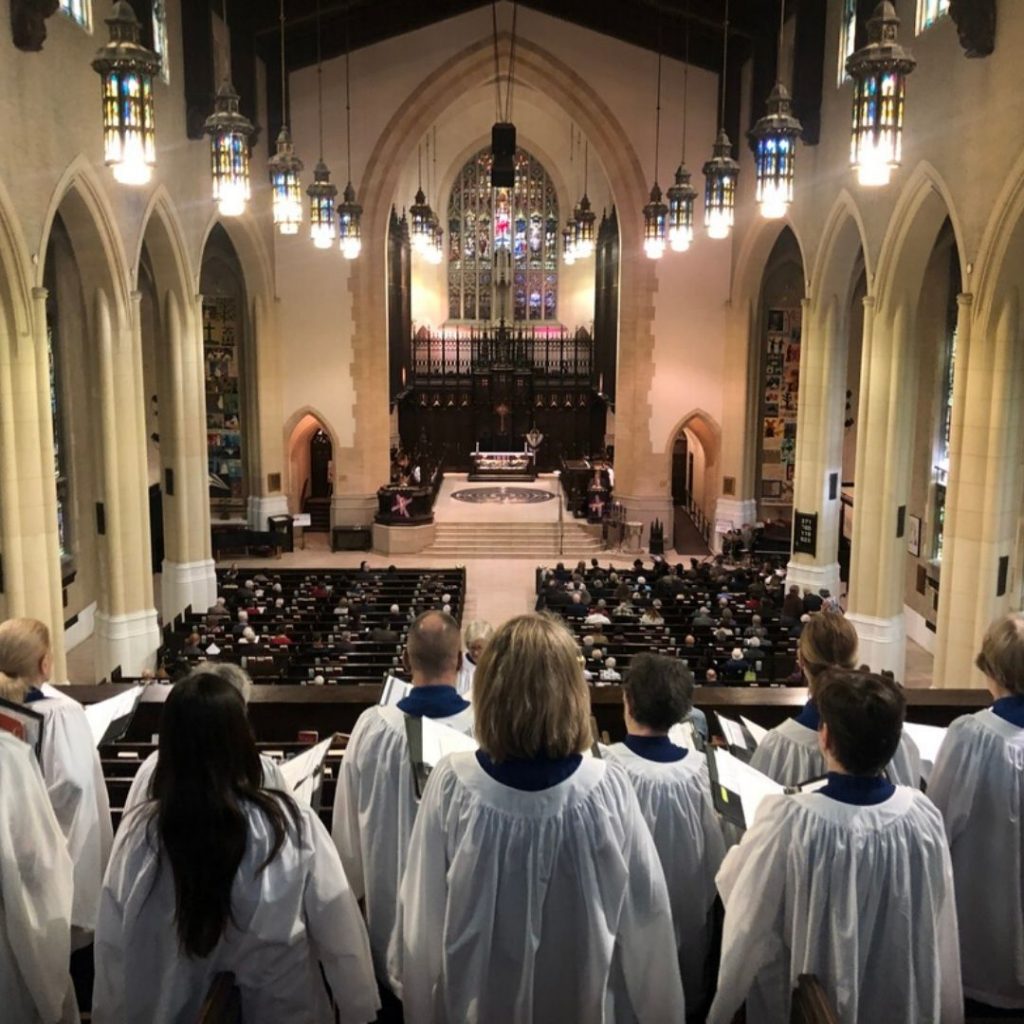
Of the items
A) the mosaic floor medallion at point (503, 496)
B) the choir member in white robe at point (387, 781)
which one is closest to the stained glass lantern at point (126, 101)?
the choir member in white robe at point (387, 781)

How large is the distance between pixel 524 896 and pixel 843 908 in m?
0.89

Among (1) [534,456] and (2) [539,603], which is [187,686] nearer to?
(2) [539,603]

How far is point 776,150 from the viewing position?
930 cm

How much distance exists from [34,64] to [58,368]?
630 cm

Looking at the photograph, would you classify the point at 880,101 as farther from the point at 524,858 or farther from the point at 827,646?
the point at 524,858

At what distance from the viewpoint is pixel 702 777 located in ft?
11.1

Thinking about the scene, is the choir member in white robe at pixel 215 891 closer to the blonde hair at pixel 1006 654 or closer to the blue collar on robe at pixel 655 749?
the blue collar on robe at pixel 655 749

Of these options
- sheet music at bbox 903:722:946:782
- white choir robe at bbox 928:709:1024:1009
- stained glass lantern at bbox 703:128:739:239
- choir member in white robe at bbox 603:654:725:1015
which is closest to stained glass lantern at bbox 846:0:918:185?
sheet music at bbox 903:722:946:782

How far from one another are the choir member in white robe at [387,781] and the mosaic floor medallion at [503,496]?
21163 mm

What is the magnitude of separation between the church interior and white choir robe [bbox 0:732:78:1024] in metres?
1.02

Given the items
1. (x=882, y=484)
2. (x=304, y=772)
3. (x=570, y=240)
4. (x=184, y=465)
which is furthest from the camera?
(x=570, y=240)

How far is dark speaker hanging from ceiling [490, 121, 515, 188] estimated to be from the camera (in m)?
19.6

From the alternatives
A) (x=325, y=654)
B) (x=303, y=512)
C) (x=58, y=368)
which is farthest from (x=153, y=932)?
(x=303, y=512)

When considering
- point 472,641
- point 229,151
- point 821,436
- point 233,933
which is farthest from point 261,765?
point 821,436
